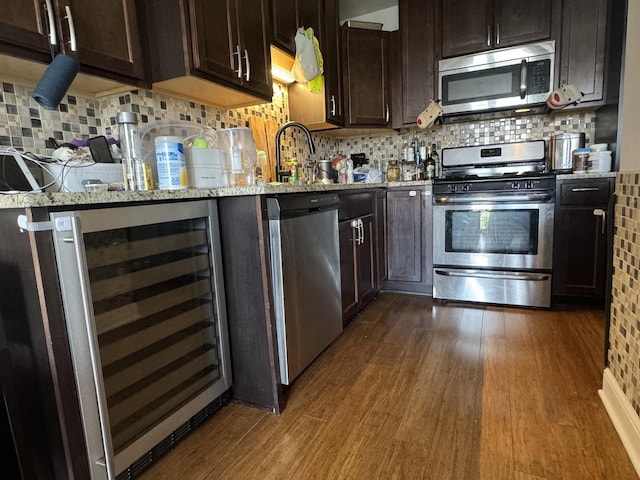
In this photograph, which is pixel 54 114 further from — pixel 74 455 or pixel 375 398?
pixel 375 398

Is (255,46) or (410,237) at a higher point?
(255,46)

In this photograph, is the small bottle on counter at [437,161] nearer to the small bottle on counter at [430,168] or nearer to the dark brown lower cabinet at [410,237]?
the small bottle on counter at [430,168]

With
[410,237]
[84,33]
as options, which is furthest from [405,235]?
[84,33]

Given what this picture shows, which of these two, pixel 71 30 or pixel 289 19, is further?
pixel 289 19

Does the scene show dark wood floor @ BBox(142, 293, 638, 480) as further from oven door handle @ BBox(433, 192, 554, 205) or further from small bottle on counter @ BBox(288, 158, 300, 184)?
small bottle on counter @ BBox(288, 158, 300, 184)

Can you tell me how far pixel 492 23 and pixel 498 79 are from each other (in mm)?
406

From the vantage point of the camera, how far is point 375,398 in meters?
1.52

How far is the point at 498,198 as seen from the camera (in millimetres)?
2461

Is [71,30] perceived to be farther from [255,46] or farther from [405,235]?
[405,235]

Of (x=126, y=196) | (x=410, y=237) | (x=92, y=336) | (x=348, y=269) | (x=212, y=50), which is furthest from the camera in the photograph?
(x=410, y=237)

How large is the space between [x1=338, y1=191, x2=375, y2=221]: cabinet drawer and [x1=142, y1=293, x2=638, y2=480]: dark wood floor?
756 millimetres

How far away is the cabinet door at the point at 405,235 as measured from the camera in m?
2.81

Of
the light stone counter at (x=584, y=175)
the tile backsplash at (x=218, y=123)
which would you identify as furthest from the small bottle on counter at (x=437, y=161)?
the light stone counter at (x=584, y=175)

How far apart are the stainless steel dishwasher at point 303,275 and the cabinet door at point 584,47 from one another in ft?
6.60
